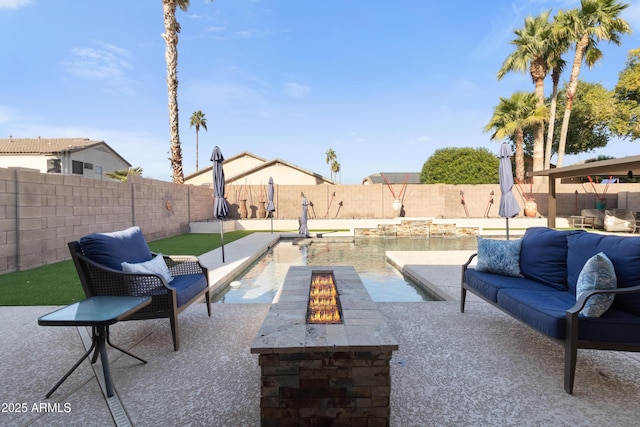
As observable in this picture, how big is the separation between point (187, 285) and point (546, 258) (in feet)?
11.1

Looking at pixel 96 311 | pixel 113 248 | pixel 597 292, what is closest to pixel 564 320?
pixel 597 292

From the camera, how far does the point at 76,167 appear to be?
19.7 metres

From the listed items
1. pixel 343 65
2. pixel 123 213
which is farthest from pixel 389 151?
pixel 123 213

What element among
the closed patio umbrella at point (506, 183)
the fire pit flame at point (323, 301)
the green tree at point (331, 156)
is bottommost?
the fire pit flame at point (323, 301)

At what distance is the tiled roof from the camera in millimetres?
19188

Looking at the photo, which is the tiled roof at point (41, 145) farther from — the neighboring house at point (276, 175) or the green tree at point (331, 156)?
the green tree at point (331, 156)

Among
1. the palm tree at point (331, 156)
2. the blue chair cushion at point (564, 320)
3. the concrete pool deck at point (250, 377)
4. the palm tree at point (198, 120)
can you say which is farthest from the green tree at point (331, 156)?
the blue chair cushion at point (564, 320)

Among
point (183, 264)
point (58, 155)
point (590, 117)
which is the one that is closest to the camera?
point (183, 264)

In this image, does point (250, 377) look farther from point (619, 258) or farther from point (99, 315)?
point (619, 258)

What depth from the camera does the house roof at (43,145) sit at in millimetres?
19094

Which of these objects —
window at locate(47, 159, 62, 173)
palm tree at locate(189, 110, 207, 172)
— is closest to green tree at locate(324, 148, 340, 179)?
palm tree at locate(189, 110, 207, 172)

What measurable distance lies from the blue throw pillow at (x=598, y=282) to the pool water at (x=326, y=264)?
2514mm

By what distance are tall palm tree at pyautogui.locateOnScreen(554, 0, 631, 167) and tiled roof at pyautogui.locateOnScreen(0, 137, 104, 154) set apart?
26630 mm

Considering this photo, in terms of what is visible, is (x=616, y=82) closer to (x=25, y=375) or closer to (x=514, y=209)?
(x=514, y=209)
